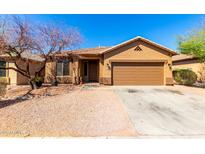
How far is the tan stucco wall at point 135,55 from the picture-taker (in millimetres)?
15102

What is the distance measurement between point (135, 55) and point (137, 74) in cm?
196

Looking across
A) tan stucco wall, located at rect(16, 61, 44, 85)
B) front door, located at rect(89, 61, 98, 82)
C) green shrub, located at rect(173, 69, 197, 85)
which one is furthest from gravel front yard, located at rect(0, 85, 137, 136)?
green shrub, located at rect(173, 69, 197, 85)

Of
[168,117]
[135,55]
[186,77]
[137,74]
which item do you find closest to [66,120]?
[168,117]

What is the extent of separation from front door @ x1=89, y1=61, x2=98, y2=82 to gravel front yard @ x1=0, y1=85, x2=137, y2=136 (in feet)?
33.3

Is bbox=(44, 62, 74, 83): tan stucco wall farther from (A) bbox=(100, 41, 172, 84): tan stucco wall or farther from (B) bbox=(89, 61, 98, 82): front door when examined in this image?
(A) bbox=(100, 41, 172, 84): tan stucco wall

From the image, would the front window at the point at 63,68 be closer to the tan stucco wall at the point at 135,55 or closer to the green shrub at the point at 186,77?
the tan stucco wall at the point at 135,55

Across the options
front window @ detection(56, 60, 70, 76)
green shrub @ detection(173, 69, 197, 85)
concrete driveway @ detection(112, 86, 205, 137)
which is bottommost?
concrete driveway @ detection(112, 86, 205, 137)

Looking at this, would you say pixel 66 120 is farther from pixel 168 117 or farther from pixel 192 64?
pixel 192 64

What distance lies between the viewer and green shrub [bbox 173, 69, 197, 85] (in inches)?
664

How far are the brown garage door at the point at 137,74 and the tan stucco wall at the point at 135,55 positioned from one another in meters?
A: 0.59

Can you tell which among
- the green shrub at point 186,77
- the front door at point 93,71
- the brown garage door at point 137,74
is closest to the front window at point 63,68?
the front door at point 93,71

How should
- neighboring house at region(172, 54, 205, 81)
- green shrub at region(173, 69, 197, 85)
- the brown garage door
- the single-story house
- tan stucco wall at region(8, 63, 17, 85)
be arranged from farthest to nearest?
neighboring house at region(172, 54, 205, 81), green shrub at region(173, 69, 197, 85), tan stucco wall at region(8, 63, 17, 85), the brown garage door, the single-story house

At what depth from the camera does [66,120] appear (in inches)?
231
